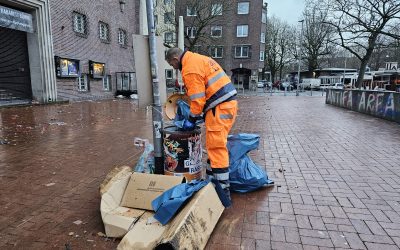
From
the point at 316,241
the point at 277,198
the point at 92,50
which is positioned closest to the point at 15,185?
the point at 277,198

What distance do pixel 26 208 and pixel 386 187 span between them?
437 cm

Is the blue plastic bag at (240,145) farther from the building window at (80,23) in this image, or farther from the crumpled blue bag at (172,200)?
the building window at (80,23)

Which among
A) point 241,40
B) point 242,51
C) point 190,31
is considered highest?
point 241,40

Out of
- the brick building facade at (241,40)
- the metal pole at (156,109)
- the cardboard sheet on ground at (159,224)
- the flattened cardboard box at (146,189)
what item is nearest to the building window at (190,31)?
the brick building facade at (241,40)

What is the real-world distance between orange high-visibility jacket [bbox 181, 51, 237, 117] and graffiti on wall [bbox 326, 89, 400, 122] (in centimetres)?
879

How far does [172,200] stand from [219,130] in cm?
95

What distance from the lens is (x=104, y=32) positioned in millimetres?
22484

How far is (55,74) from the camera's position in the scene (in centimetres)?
1620

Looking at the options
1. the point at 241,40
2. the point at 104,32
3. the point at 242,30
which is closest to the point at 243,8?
the point at 242,30

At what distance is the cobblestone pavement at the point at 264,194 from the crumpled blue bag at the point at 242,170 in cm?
12

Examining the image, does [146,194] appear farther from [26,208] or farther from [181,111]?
[26,208]

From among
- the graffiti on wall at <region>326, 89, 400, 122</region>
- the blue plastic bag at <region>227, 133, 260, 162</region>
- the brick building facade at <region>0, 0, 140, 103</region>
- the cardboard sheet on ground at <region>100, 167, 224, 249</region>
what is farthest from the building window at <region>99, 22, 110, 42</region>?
the cardboard sheet on ground at <region>100, 167, 224, 249</region>

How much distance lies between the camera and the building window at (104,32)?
21756mm

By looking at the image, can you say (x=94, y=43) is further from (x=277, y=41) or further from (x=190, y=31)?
(x=277, y=41)
